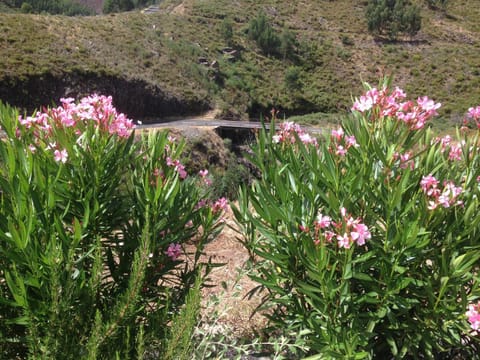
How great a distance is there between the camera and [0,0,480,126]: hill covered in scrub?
75.8 ft

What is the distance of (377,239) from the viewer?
1701mm

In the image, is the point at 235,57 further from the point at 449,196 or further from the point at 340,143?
the point at 449,196

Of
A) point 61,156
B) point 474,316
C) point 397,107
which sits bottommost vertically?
point 474,316

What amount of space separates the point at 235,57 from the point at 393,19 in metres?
18.0

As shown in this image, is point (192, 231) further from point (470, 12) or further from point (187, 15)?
point (470, 12)

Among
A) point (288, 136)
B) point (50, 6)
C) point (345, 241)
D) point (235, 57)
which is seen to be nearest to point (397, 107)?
point (288, 136)

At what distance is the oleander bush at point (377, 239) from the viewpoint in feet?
5.14

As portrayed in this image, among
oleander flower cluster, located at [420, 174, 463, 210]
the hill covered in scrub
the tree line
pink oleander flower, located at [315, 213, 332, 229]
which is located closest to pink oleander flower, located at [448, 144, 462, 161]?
oleander flower cluster, located at [420, 174, 463, 210]

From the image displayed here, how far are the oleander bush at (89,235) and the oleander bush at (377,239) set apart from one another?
433 millimetres

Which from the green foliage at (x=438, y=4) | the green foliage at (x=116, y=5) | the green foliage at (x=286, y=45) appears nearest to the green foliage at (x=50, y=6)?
the green foliage at (x=116, y=5)

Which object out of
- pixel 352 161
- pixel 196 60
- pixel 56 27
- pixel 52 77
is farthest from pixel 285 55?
pixel 352 161

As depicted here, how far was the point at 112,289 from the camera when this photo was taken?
1.75 m

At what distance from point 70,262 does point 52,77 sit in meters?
23.4

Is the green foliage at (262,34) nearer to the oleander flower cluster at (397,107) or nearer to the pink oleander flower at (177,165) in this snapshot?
the oleander flower cluster at (397,107)
